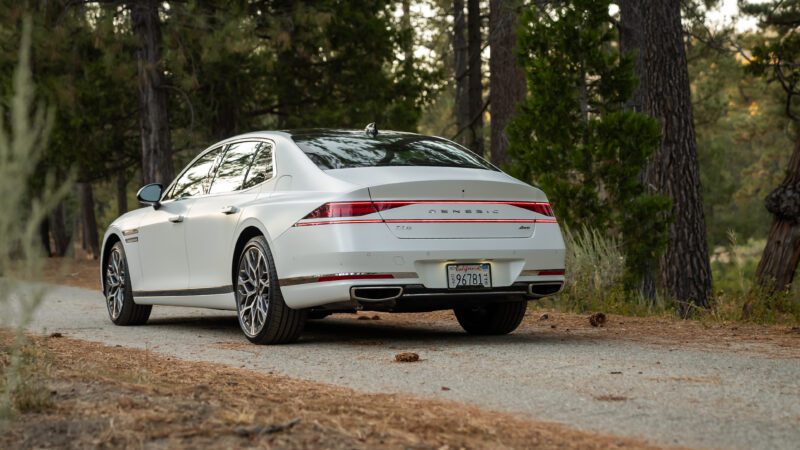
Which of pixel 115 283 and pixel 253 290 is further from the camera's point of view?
pixel 115 283

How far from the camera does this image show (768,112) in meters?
46.4

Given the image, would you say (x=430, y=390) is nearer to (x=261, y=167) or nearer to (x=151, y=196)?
(x=261, y=167)

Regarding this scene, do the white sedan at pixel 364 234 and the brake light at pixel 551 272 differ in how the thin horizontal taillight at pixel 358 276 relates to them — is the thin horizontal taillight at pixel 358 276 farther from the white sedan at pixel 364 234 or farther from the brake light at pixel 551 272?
the brake light at pixel 551 272

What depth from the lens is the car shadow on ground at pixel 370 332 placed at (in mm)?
8367

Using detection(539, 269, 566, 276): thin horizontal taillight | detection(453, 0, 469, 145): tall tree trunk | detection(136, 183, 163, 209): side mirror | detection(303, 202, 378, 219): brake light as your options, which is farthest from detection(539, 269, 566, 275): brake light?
detection(453, 0, 469, 145): tall tree trunk

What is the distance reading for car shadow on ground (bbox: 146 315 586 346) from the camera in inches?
329

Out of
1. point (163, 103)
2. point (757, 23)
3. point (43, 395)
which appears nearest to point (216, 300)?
point (43, 395)

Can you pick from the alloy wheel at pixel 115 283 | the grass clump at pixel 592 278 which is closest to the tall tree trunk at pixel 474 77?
the grass clump at pixel 592 278

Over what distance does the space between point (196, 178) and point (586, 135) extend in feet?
15.5

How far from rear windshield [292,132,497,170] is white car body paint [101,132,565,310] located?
5.6 inches

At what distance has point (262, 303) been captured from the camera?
26.6ft

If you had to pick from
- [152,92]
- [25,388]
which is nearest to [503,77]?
[152,92]

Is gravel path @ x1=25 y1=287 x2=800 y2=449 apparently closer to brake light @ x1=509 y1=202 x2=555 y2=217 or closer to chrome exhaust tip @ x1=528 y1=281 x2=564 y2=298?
chrome exhaust tip @ x1=528 y1=281 x2=564 y2=298

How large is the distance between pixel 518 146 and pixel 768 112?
3736 cm
